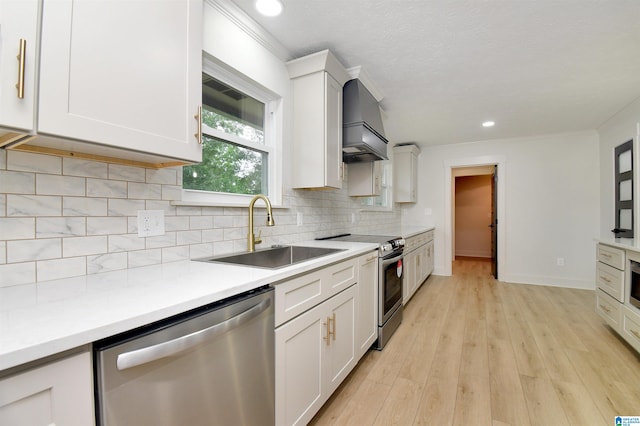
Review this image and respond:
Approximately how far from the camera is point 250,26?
1838mm

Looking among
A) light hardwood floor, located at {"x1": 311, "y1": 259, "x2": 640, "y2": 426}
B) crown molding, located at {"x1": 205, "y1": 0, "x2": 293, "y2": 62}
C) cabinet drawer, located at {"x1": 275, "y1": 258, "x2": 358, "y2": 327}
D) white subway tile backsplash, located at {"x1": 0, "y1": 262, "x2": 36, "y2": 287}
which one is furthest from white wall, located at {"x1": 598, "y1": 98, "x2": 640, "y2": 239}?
white subway tile backsplash, located at {"x1": 0, "y1": 262, "x2": 36, "y2": 287}

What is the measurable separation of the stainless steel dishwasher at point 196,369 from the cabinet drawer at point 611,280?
9.97 feet

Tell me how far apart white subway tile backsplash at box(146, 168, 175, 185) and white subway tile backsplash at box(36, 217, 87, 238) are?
1.08 feet

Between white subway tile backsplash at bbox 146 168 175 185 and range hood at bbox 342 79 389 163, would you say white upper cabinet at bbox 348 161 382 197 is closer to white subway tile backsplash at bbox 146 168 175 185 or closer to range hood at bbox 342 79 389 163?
range hood at bbox 342 79 389 163

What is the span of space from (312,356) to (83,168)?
1.33 meters

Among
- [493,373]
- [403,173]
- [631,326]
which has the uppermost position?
[403,173]

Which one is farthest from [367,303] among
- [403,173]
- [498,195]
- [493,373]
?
[498,195]

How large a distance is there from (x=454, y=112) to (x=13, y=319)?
13.0 feet

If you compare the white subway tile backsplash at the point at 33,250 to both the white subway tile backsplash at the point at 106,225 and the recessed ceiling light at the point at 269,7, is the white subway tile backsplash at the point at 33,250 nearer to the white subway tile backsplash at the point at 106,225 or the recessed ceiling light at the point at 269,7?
the white subway tile backsplash at the point at 106,225

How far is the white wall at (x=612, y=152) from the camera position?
10.2 feet

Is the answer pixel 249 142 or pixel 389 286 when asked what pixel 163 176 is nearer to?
pixel 249 142

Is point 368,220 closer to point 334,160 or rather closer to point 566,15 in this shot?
point 334,160

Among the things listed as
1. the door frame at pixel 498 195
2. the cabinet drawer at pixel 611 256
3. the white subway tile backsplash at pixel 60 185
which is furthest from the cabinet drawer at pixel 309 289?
the door frame at pixel 498 195

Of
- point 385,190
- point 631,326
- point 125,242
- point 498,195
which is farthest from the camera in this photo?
point 498,195
